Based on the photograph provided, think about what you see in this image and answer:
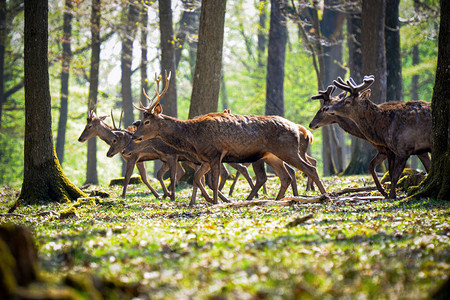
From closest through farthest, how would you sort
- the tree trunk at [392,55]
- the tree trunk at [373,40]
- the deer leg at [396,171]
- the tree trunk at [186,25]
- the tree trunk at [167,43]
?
the deer leg at [396,171] → the tree trunk at [373,40] → the tree trunk at [392,55] → the tree trunk at [186,25] → the tree trunk at [167,43]

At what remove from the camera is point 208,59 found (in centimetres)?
1579

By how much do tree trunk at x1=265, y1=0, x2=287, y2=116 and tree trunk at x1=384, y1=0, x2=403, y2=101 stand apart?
6601mm

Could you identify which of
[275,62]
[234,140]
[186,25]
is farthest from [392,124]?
Answer: [186,25]

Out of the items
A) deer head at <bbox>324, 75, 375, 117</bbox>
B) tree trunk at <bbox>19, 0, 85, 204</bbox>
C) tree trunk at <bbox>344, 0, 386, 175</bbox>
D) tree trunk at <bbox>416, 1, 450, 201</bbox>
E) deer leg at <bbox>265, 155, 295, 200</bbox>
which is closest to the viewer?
tree trunk at <bbox>416, 1, 450, 201</bbox>

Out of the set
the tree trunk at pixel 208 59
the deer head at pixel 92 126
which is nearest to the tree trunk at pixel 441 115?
the tree trunk at pixel 208 59

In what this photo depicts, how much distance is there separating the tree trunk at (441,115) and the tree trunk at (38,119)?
774 cm

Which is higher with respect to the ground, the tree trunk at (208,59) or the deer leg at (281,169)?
the tree trunk at (208,59)

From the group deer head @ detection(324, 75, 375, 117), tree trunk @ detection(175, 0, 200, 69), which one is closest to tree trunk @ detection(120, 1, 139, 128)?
tree trunk @ detection(175, 0, 200, 69)

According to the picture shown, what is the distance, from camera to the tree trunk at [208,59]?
51.6ft

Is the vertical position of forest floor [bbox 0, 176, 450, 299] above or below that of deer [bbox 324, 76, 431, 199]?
below

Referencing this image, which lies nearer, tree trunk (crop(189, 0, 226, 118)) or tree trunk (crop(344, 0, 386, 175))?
tree trunk (crop(189, 0, 226, 118))

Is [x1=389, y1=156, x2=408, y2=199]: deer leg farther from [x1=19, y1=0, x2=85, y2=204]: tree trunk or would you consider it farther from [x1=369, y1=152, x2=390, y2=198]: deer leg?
[x1=19, y1=0, x2=85, y2=204]: tree trunk

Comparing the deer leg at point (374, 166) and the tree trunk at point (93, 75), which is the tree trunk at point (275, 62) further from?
the deer leg at point (374, 166)

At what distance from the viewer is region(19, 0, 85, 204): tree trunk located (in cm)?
1162
